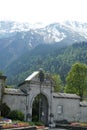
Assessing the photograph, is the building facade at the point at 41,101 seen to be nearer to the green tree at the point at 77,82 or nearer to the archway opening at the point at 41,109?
the archway opening at the point at 41,109

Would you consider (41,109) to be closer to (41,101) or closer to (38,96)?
(41,101)

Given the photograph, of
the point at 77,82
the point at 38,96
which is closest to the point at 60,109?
the point at 38,96

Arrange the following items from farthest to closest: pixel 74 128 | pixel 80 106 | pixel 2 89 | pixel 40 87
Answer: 1. pixel 80 106
2. pixel 40 87
3. pixel 2 89
4. pixel 74 128

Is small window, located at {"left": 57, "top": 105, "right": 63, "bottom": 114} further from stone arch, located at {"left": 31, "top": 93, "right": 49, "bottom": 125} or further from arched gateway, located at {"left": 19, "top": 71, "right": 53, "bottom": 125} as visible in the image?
stone arch, located at {"left": 31, "top": 93, "right": 49, "bottom": 125}

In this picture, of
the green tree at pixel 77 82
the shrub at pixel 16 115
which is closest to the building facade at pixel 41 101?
the shrub at pixel 16 115

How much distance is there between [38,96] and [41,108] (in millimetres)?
2427

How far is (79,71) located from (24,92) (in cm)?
2913

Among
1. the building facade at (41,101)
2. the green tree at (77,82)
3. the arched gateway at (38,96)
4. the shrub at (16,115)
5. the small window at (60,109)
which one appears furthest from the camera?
the green tree at (77,82)

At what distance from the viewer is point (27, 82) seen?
68.8 m

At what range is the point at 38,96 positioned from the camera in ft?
237

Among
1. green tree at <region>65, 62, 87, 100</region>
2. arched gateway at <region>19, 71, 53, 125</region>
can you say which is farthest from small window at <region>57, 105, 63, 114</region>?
green tree at <region>65, 62, 87, 100</region>

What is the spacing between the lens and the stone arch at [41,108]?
71312 millimetres

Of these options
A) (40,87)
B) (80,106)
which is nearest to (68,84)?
(80,106)

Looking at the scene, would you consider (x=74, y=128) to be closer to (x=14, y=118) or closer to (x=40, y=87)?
(x=14, y=118)
